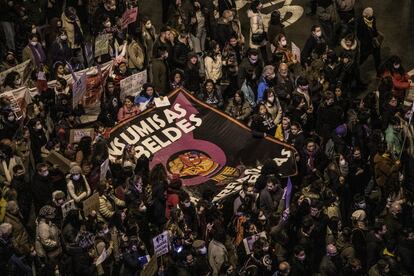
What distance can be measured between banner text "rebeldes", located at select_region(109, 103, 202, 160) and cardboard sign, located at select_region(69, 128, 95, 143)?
0.48m

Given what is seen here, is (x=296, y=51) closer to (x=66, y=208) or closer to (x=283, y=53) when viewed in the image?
(x=283, y=53)

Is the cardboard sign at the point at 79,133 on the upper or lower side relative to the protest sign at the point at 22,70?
lower

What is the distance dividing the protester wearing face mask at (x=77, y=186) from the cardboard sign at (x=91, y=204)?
0.59 metres

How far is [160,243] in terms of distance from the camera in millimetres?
21859

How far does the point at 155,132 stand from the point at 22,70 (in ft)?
11.2

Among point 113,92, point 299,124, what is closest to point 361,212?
point 299,124

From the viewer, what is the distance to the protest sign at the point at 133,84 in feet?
87.1

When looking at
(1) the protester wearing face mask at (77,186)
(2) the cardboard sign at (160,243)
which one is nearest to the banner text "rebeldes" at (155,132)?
(1) the protester wearing face mask at (77,186)

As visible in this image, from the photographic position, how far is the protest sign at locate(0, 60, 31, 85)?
2652cm

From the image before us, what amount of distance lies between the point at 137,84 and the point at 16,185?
4.22 m

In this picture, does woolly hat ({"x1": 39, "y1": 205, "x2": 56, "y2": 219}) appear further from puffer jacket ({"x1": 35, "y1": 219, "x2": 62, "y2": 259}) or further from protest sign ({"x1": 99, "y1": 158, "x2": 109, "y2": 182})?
protest sign ({"x1": 99, "y1": 158, "x2": 109, "y2": 182})

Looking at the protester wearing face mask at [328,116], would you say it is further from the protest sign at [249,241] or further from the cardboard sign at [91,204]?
the cardboard sign at [91,204]

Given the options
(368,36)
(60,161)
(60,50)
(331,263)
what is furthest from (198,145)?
(368,36)

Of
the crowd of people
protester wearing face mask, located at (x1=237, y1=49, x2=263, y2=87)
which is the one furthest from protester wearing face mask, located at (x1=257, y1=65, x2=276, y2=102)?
protester wearing face mask, located at (x1=237, y1=49, x2=263, y2=87)
